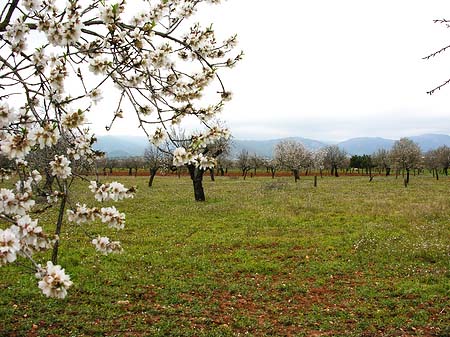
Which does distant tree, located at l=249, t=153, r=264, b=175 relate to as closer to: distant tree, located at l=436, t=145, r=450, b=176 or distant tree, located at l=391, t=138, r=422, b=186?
distant tree, located at l=391, t=138, r=422, b=186

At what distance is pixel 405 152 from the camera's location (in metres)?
52.5

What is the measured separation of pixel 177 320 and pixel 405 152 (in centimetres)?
5199

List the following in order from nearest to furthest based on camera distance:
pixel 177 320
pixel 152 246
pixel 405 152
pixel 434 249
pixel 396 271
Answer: pixel 177 320, pixel 396 271, pixel 434 249, pixel 152 246, pixel 405 152

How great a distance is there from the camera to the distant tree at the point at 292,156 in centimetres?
6263

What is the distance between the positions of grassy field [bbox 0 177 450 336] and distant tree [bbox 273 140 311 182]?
42.5 meters

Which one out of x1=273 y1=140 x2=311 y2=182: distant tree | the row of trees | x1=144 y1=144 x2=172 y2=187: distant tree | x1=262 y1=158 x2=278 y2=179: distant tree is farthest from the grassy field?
x1=262 y1=158 x2=278 y2=179: distant tree

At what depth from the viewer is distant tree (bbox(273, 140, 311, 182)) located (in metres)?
62.6

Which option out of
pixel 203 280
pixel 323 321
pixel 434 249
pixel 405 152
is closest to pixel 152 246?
pixel 203 280

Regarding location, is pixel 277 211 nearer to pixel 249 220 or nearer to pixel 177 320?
pixel 249 220

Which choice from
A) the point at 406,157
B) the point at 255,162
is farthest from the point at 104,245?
the point at 255,162

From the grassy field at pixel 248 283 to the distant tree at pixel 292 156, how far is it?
42.5 metres

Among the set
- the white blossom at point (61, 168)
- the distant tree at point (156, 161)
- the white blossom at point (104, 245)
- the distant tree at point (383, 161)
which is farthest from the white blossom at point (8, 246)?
the distant tree at point (383, 161)

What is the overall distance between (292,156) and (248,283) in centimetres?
5774

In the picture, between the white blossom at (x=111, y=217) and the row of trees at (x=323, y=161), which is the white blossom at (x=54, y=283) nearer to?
the white blossom at (x=111, y=217)
